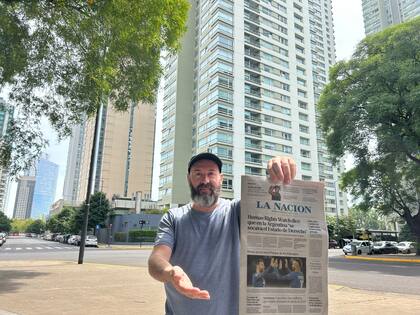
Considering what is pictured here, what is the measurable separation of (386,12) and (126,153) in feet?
284

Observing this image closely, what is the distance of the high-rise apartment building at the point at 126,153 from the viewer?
99.1 meters

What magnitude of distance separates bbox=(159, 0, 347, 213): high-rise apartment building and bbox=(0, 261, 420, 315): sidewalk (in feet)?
149

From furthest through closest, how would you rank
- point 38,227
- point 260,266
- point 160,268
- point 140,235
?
point 38,227 → point 140,235 → point 260,266 → point 160,268

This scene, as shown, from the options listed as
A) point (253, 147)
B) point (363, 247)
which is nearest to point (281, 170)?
point (363, 247)

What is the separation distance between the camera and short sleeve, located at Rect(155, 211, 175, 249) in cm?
212

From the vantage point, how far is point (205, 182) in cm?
228

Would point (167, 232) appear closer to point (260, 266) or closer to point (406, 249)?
point (260, 266)

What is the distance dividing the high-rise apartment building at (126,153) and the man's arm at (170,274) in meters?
97.2

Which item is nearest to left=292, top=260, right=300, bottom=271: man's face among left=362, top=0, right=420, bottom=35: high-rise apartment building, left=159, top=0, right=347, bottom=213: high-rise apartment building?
left=159, top=0, right=347, bottom=213: high-rise apartment building

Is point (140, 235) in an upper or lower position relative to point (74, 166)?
lower

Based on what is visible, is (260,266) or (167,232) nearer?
(260,266)

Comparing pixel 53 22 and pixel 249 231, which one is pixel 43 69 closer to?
pixel 53 22

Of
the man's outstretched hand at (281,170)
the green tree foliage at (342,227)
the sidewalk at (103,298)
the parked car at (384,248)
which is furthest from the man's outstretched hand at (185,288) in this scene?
the green tree foliage at (342,227)

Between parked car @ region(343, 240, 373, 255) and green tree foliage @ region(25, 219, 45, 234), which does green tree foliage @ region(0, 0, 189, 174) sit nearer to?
parked car @ region(343, 240, 373, 255)
